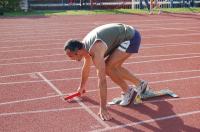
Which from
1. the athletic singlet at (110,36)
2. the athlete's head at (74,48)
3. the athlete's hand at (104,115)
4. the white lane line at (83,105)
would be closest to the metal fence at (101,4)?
the white lane line at (83,105)

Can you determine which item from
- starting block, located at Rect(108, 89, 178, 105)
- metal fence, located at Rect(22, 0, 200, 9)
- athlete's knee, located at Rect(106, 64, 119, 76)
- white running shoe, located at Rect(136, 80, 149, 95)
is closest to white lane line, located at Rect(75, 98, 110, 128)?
starting block, located at Rect(108, 89, 178, 105)

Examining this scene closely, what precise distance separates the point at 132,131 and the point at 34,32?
10.4 meters

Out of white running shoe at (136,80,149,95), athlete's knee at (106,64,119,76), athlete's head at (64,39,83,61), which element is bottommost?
white running shoe at (136,80,149,95)

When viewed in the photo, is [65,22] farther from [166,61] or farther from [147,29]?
[166,61]

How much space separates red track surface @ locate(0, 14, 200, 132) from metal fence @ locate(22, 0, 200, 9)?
11394 mm

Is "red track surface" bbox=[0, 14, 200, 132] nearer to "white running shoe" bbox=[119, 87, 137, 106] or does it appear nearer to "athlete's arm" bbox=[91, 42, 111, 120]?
"white running shoe" bbox=[119, 87, 137, 106]

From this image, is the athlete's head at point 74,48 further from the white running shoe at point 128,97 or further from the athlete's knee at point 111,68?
the white running shoe at point 128,97

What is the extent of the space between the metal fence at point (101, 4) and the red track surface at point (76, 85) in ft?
37.4

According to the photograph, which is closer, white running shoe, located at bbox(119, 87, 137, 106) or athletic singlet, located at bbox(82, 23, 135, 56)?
athletic singlet, located at bbox(82, 23, 135, 56)

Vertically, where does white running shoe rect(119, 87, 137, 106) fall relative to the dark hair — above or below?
below

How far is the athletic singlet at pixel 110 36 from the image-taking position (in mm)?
5637

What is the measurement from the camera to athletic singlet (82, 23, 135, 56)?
5.64 m

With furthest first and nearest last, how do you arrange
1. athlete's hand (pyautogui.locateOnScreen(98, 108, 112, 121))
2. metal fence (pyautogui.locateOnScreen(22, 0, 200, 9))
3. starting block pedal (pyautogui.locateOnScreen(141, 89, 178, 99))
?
metal fence (pyautogui.locateOnScreen(22, 0, 200, 9)) → starting block pedal (pyautogui.locateOnScreen(141, 89, 178, 99)) → athlete's hand (pyautogui.locateOnScreen(98, 108, 112, 121))

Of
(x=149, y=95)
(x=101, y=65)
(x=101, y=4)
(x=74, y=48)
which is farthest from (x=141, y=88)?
(x=101, y=4)
